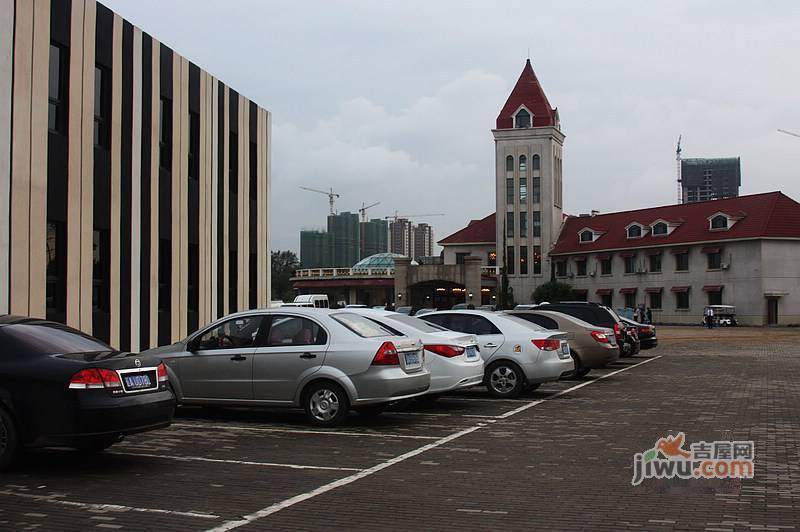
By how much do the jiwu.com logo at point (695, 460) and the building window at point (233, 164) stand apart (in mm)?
17435

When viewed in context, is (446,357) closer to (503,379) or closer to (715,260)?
(503,379)

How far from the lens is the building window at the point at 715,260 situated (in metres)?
69.0

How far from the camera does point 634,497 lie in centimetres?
701

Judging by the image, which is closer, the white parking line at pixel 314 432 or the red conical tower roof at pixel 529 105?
the white parking line at pixel 314 432

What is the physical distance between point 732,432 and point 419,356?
415cm

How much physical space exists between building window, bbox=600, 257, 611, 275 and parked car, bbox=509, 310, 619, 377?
63.2 metres

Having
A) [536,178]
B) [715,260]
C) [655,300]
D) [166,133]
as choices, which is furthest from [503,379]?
[536,178]

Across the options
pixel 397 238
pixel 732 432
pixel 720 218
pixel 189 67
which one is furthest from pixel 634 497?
pixel 397 238

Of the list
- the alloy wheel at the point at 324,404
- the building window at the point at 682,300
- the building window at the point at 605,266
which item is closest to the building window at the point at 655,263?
the building window at the point at 682,300

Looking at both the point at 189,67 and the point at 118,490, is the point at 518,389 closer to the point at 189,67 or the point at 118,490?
the point at 118,490

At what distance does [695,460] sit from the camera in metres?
8.71

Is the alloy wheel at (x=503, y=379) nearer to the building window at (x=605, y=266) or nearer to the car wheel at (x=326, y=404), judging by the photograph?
the car wheel at (x=326, y=404)

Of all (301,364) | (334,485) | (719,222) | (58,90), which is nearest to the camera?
(334,485)

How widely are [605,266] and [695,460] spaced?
73.4m
